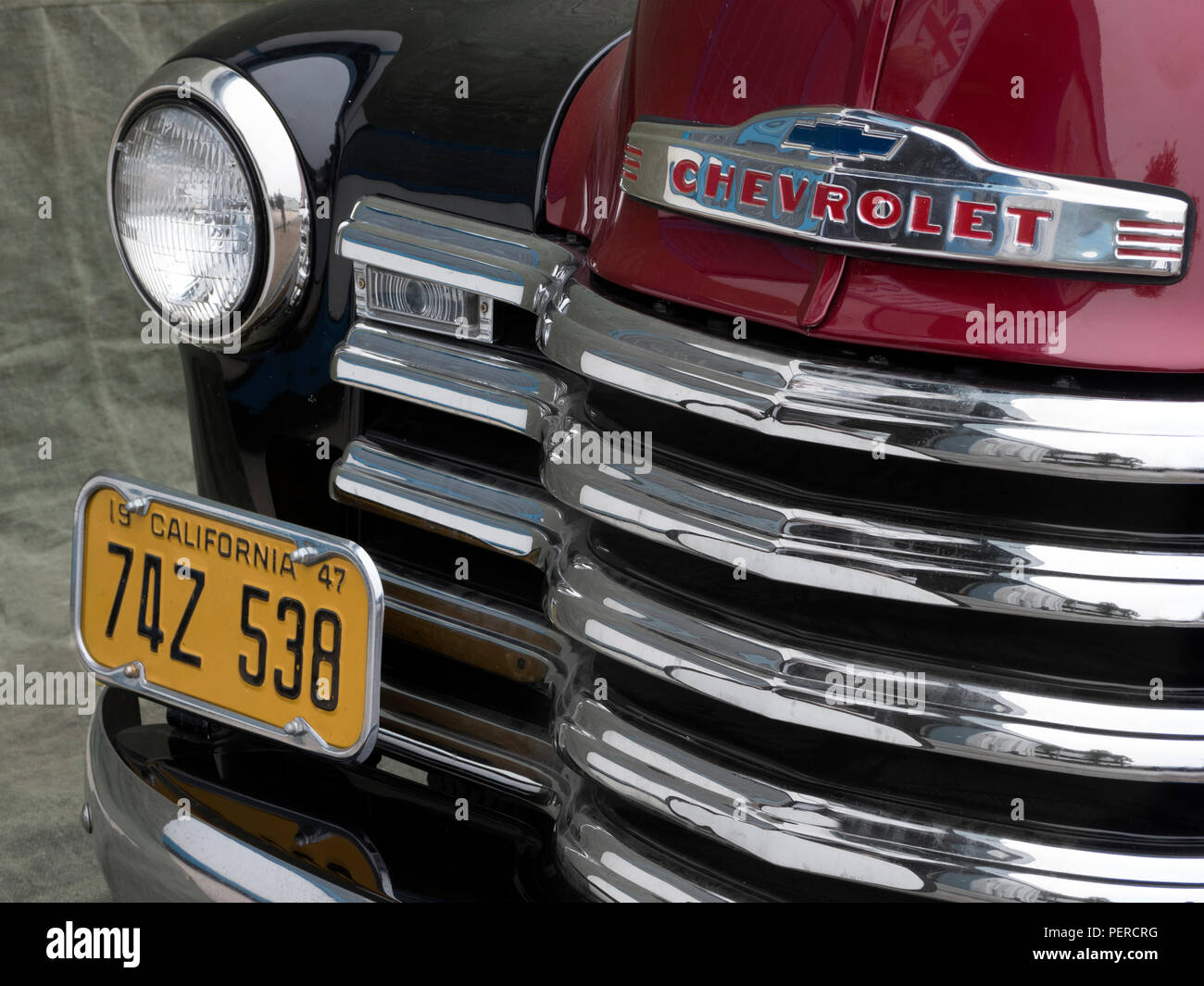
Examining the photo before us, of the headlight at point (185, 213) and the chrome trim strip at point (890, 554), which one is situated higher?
the headlight at point (185, 213)

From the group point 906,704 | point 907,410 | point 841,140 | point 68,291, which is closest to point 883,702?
point 906,704

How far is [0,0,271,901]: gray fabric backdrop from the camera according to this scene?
388 cm

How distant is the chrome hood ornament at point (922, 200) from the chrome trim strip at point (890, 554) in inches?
8.7

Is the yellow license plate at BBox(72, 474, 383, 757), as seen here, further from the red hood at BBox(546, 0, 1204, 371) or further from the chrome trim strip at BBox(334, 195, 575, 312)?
the red hood at BBox(546, 0, 1204, 371)

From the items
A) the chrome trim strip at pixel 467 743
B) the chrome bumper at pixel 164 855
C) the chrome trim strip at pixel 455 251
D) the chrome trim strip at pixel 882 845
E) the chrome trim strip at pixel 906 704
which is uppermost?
the chrome trim strip at pixel 455 251

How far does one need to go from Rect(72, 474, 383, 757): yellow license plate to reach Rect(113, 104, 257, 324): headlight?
0.25 m

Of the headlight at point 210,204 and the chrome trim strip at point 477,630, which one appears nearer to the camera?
the chrome trim strip at point 477,630

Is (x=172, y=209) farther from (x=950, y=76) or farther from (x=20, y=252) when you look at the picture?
(x=20, y=252)

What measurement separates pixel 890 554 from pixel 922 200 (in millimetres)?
282

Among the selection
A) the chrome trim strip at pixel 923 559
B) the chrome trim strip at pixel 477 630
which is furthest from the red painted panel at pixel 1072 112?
the chrome trim strip at pixel 477 630

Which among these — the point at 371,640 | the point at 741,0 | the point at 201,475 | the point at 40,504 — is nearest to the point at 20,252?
the point at 40,504

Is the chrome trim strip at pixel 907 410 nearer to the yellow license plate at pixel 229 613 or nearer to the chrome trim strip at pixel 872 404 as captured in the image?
the chrome trim strip at pixel 872 404

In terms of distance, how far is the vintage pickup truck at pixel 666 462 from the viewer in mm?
1082
